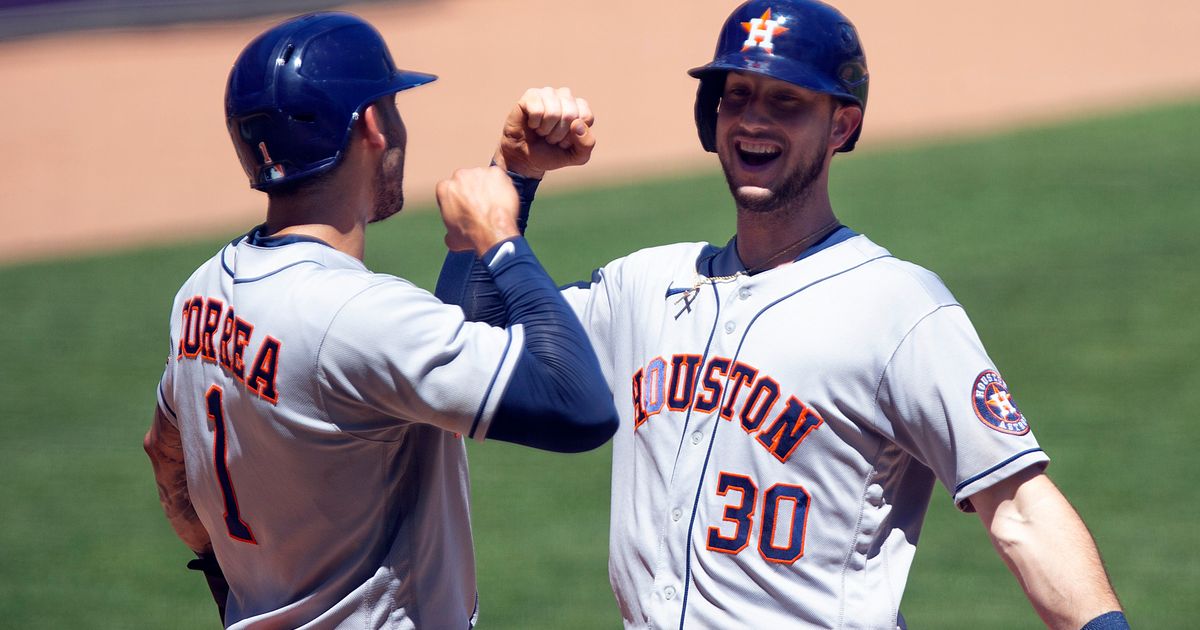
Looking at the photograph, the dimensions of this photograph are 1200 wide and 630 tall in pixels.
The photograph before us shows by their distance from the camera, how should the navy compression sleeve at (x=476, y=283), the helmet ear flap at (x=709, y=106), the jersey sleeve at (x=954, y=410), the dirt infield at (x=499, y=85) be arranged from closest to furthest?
the jersey sleeve at (x=954, y=410) → the navy compression sleeve at (x=476, y=283) → the helmet ear flap at (x=709, y=106) → the dirt infield at (x=499, y=85)

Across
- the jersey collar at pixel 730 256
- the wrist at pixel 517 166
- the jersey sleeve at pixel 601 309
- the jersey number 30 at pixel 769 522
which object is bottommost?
the jersey number 30 at pixel 769 522

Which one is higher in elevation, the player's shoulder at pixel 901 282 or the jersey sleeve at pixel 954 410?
the player's shoulder at pixel 901 282

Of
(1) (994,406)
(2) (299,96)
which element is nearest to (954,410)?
(1) (994,406)

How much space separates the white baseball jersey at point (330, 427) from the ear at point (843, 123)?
101cm

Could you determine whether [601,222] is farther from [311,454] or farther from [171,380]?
→ [311,454]

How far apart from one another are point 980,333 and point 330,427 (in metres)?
6.62

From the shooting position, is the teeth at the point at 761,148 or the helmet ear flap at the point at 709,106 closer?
the teeth at the point at 761,148

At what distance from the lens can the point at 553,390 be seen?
95.0 inches

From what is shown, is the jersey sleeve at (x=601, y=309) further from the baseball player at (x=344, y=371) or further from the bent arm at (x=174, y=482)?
the bent arm at (x=174, y=482)

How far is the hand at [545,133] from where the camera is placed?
2.89 metres

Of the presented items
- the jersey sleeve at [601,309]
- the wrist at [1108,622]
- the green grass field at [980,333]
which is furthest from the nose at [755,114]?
the green grass field at [980,333]

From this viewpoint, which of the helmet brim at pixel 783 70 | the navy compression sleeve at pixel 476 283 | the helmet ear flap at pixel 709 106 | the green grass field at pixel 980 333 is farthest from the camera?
the green grass field at pixel 980 333

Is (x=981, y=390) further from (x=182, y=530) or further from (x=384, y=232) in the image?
(x=384, y=232)

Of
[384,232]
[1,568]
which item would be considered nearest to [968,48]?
[384,232]
